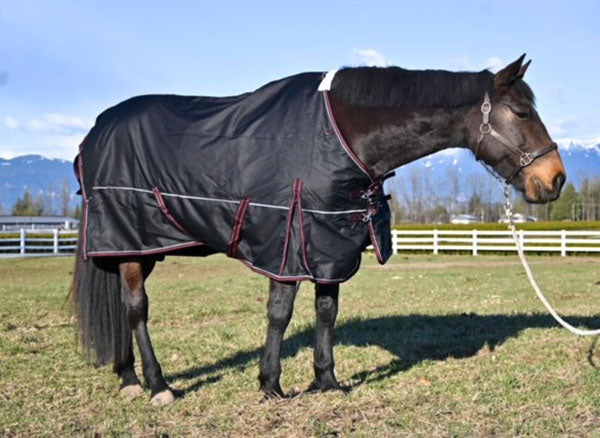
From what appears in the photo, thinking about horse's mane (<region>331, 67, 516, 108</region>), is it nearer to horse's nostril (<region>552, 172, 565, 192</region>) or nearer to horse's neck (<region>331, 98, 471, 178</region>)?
horse's neck (<region>331, 98, 471, 178</region>)

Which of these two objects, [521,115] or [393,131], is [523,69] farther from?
[393,131]

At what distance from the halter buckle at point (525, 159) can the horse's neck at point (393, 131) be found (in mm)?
468

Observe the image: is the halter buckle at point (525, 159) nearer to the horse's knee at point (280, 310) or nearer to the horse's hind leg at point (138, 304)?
the horse's knee at point (280, 310)

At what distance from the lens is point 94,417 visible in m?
4.85

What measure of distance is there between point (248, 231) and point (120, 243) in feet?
3.92

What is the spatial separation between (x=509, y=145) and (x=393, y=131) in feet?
2.92

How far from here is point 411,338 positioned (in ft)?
25.1

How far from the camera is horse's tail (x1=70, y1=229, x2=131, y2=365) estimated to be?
591 cm

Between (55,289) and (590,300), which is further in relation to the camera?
(55,289)

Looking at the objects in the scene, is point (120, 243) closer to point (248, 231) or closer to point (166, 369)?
point (248, 231)

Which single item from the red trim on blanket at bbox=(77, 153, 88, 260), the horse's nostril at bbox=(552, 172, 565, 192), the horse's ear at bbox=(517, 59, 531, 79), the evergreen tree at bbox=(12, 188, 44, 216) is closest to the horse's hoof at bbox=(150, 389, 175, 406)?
the red trim on blanket at bbox=(77, 153, 88, 260)

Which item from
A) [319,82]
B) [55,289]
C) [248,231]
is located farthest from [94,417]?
[55,289]

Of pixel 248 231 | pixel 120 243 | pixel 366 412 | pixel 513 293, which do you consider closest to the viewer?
pixel 366 412

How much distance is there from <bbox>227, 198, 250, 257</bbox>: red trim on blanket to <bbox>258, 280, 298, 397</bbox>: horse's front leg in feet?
1.41
